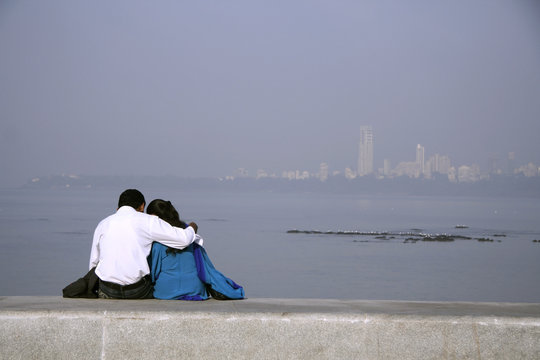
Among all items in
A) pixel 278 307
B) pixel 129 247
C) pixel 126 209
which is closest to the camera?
pixel 278 307

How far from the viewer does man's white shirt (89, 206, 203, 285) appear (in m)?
5.84

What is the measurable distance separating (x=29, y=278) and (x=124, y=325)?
3355cm

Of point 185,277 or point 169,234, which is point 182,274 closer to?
point 185,277

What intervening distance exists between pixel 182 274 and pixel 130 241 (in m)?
0.55

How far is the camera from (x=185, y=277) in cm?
604

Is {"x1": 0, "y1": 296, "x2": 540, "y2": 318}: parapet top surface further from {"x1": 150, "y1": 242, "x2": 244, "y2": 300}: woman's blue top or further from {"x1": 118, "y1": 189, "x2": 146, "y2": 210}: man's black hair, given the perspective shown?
{"x1": 118, "y1": 189, "x2": 146, "y2": 210}: man's black hair

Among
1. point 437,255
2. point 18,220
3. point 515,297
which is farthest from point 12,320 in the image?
point 18,220

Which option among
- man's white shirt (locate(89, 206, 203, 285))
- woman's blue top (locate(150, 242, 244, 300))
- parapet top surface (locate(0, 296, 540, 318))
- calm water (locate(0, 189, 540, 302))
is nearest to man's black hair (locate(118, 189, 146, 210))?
man's white shirt (locate(89, 206, 203, 285))

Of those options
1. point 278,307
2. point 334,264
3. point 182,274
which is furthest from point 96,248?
point 334,264

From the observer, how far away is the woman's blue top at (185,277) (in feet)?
19.7

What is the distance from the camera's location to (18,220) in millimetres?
82125

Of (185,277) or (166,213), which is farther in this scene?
(166,213)

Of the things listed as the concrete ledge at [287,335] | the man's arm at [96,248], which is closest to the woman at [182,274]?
the man's arm at [96,248]

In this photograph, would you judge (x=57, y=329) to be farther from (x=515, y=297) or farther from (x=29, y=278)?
(x=29, y=278)
